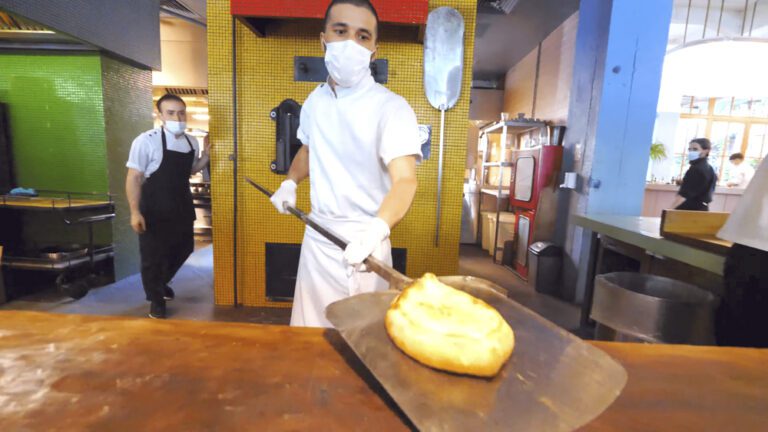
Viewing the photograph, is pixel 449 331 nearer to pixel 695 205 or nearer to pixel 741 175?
pixel 695 205

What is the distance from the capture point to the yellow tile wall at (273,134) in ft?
10.1

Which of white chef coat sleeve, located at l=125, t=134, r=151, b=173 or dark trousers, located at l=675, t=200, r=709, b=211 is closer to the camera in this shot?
white chef coat sleeve, located at l=125, t=134, r=151, b=173

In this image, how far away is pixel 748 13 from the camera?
218 inches

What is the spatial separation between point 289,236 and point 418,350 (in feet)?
9.09

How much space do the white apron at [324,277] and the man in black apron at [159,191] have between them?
229 cm

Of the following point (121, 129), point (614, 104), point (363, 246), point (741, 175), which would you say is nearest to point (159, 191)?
point (121, 129)

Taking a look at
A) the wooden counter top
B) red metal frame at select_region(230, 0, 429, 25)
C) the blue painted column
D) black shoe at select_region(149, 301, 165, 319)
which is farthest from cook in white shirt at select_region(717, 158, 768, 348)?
black shoe at select_region(149, 301, 165, 319)

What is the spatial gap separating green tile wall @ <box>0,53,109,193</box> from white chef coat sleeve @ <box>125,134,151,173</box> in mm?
1327

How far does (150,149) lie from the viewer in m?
3.15

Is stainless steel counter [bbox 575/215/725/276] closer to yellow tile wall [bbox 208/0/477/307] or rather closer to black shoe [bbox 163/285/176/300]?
yellow tile wall [bbox 208/0/477/307]

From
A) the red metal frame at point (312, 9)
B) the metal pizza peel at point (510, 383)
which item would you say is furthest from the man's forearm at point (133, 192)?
the metal pizza peel at point (510, 383)

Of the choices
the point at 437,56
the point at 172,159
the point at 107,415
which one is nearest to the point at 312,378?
the point at 107,415

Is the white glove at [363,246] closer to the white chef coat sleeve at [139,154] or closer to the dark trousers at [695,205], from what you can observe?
the white chef coat sleeve at [139,154]

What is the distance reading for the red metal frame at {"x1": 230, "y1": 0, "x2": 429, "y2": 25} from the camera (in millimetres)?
2484
